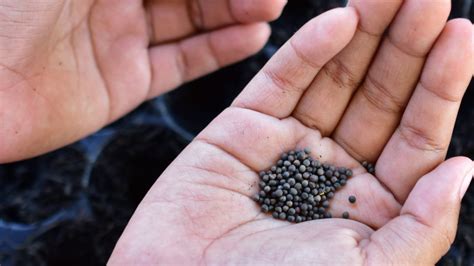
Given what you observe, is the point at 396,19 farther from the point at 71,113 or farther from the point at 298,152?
the point at 71,113

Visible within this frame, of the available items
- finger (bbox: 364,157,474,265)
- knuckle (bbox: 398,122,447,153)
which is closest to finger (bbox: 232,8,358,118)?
knuckle (bbox: 398,122,447,153)

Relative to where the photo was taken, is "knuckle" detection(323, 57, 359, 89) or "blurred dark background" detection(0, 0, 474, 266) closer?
"knuckle" detection(323, 57, 359, 89)

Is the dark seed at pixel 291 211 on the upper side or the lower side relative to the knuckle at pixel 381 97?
lower

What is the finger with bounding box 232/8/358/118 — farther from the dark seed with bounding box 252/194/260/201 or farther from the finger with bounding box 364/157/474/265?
the finger with bounding box 364/157/474/265

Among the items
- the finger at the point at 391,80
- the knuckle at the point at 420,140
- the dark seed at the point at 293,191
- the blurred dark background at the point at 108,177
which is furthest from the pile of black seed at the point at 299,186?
the blurred dark background at the point at 108,177

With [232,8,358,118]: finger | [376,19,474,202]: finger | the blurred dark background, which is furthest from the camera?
the blurred dark background

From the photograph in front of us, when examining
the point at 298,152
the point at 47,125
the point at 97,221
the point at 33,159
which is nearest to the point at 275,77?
the point at 298,152

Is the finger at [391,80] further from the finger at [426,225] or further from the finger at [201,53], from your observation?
the finger at [201,53]
